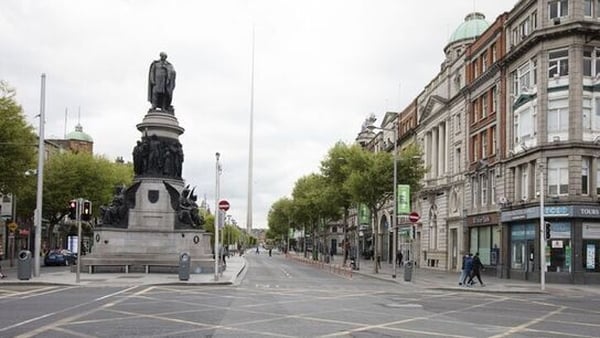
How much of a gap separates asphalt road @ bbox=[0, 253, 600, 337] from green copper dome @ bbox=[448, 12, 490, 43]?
45.0m

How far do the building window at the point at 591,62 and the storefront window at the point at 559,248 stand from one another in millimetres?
8783

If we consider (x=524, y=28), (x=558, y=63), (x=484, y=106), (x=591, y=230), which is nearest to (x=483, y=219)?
(x=484, y=106)

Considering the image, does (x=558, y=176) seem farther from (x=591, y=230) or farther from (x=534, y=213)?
(x=591, y=230)

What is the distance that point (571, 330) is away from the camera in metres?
17.6

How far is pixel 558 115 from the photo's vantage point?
43656 mm

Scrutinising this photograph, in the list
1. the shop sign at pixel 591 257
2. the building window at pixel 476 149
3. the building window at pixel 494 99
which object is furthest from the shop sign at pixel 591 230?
the building window at pixel 476 149

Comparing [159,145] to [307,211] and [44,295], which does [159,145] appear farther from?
[307,211]

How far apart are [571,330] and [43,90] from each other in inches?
1118

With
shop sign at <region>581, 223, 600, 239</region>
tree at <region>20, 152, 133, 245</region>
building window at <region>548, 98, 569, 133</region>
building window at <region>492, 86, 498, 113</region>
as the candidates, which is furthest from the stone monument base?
tree at <region>20, 152, 133, 245</region>

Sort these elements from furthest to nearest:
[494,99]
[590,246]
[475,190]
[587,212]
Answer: [475,190] → [494,99] → [590,246] → [587,212]

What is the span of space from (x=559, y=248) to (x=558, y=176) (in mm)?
4099

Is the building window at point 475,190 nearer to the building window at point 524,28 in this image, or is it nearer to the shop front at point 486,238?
the shop front at point 486,238

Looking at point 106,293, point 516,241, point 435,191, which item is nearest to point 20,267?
point 106,293

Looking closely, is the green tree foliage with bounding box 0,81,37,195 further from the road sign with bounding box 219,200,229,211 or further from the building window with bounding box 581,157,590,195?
the building window with bounding box 581,157,590,195
